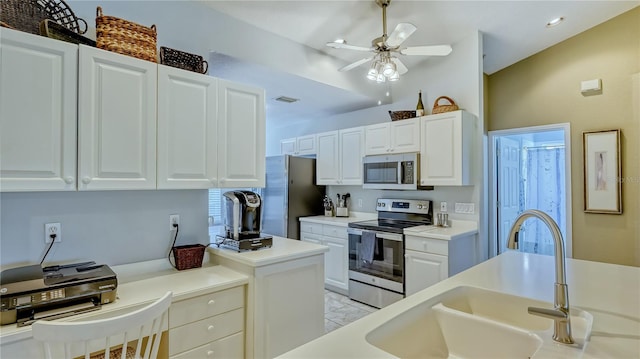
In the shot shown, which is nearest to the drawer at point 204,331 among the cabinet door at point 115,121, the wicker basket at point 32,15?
the cabinet door at point 115,121

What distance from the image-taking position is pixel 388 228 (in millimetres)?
3404

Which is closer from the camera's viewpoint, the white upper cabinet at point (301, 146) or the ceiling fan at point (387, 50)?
the ceiling fan at point (387, 50)

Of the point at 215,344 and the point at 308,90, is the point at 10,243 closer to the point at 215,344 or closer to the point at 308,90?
→ the point at 215,344

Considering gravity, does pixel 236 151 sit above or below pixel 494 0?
below

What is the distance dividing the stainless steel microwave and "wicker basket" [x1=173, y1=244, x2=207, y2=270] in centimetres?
225

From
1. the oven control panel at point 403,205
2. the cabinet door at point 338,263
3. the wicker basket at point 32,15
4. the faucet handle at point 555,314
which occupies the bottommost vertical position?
the cabinet door at point 338,263

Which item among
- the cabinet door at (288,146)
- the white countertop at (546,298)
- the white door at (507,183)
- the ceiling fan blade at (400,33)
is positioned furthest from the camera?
the cabinet door at (288,146)

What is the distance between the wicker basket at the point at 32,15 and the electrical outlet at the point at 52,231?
104cm

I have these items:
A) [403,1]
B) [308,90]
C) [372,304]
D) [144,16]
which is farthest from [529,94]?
Answer: [144,16]

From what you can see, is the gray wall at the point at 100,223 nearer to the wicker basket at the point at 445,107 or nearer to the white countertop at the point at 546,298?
the white countertop at the point at 546,298

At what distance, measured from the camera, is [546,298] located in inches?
52.0

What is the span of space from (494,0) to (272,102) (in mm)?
2666

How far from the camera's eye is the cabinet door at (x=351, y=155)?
13.5 ft

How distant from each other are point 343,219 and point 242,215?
7.00ft
